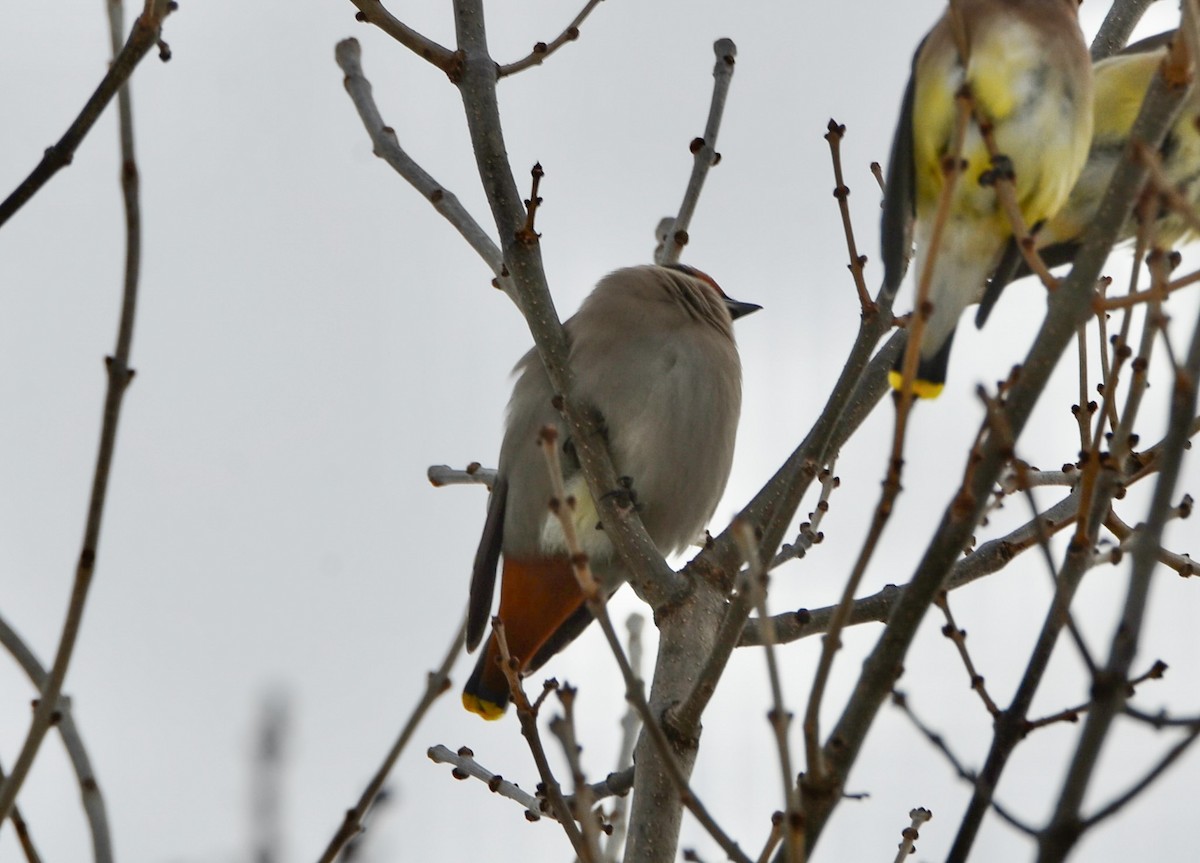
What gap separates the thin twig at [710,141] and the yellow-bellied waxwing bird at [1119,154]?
0.86m

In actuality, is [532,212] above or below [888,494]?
above

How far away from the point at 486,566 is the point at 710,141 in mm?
1595

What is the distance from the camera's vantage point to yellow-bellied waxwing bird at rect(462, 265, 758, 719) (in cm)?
430

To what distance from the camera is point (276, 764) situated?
1.62 m

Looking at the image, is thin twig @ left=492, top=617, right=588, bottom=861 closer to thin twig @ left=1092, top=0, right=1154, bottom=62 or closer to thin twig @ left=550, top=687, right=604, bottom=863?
thin twig @ left=550, top=687, right=604, bottom=863

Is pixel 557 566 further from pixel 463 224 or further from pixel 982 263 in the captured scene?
pixel 982 263

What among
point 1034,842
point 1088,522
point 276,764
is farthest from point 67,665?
point 1088,522

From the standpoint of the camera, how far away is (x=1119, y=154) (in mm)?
3135

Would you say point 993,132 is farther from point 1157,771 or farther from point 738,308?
point 738,308

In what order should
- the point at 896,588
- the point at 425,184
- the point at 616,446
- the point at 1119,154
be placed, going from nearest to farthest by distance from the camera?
the point at 1119,154 → the point at 896,588 → the point at 425,184 → the point at 616,446

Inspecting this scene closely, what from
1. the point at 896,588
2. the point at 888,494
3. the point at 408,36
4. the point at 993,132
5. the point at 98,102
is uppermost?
the point at 408,36

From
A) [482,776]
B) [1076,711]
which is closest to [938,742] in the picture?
[1076,711]

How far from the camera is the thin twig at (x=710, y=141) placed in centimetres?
378

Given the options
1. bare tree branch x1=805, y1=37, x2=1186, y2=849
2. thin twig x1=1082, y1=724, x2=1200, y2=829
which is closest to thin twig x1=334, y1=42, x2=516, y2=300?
bare tree branch x1=805, y1=37, x2=1186, y2=849
